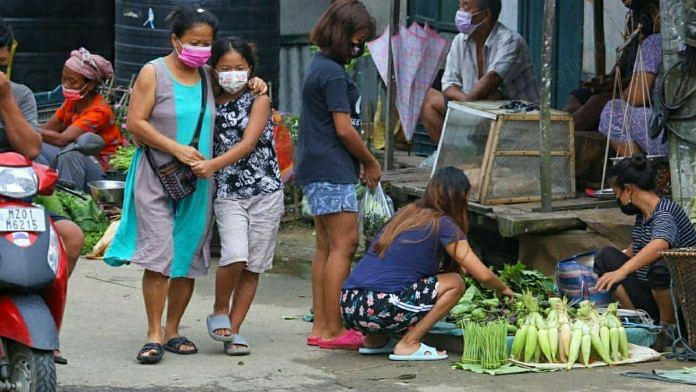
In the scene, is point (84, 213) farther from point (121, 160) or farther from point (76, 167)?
point (121, 160)

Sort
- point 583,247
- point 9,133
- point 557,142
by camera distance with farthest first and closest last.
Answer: point 557,142 < point 583,247 < point 9,133

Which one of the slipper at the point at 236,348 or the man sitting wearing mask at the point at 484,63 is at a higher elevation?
the man sitting wearing mask at the point at 484,63

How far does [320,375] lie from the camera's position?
644 centimetres

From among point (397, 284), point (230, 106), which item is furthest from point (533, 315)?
point (230, 106)

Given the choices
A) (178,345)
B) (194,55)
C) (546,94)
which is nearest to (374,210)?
(546,94)

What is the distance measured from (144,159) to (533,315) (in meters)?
2.05

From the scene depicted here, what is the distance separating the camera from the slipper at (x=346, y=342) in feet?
22.8

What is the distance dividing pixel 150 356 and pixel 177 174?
89 centimetres

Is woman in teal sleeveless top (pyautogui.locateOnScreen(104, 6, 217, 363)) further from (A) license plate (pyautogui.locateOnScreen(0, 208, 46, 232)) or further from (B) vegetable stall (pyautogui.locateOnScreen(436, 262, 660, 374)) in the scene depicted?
(B) vegetable stall (pyautogui.locateOnScreen(436, 262, 660, 374))

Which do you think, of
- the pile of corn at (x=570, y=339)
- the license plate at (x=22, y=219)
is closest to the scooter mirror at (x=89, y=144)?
the license plate at (x=22, y=219)

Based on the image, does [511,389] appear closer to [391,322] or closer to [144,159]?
[391,322]

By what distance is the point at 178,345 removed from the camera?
684cm

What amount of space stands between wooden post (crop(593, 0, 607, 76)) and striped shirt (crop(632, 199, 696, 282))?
9.52 feet

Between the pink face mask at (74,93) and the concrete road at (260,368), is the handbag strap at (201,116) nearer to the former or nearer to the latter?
the concrete road at (260,368)
